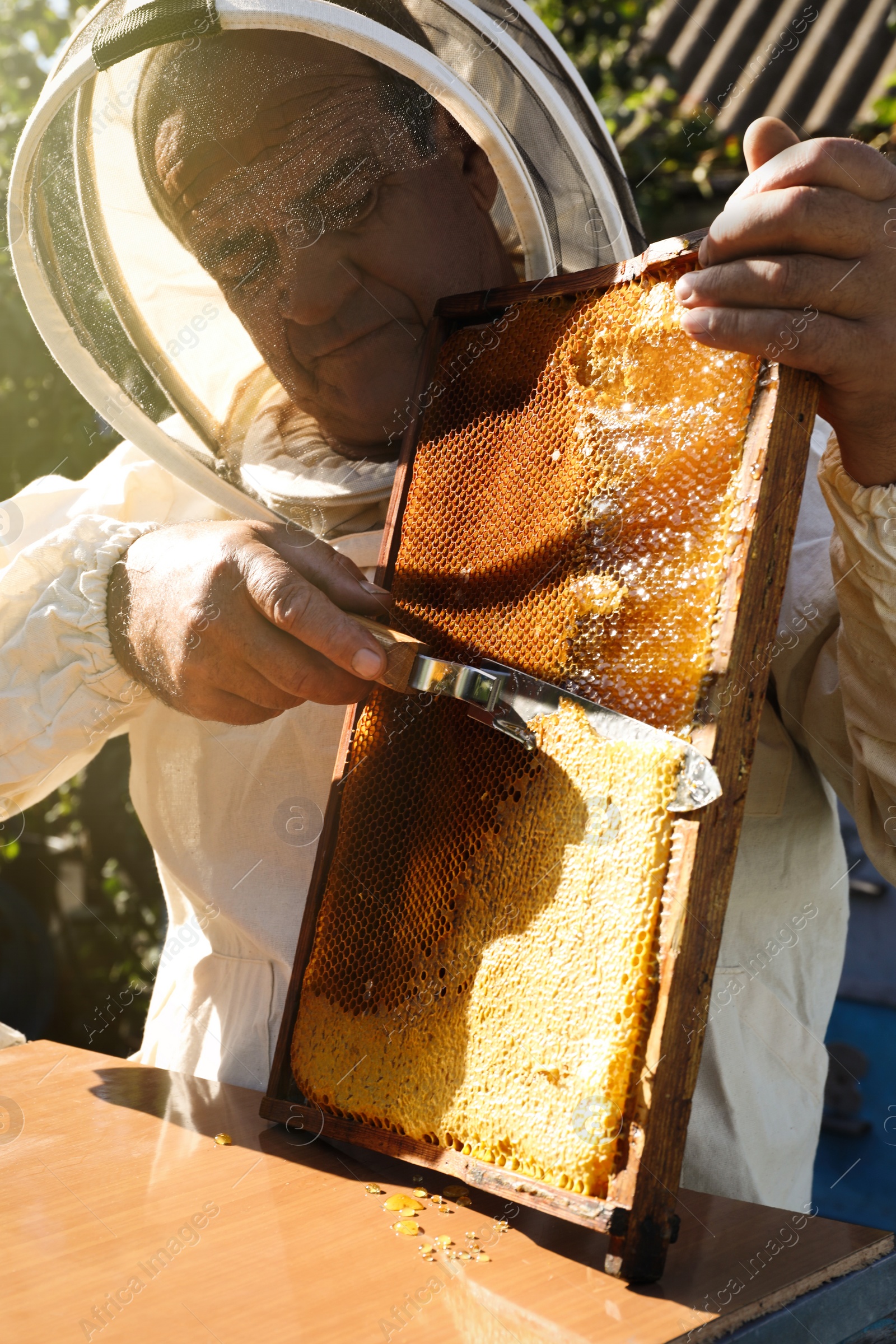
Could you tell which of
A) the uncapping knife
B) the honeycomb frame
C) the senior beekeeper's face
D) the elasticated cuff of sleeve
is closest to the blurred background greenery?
the senior beekeeper's face

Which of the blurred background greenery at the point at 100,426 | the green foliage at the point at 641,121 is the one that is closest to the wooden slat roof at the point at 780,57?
the blurred background greenery at the point at 100,426

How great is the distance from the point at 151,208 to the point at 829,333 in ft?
3.87

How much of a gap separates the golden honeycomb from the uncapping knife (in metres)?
0.02

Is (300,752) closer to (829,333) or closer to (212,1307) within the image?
(212,1307)

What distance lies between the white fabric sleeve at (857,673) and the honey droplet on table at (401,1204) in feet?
2.32

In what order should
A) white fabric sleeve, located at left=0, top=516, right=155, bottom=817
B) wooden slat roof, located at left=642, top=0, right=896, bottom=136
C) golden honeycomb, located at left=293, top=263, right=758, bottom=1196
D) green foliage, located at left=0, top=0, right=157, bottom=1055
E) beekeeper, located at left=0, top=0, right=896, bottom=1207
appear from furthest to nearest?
green foliage, located at left=0, top=0, right=157, bottom=1055
wooden slat roof, located at left=642, top=0, right=896, bottom=136
white fabric sleeve, located at left=0, top=516, right=155, bottom=817
beekeeper, located at left=0, top=0, right=896, bottom=1207
golden honeycomb, located at left=293, top=263, right=758, bottom=1196

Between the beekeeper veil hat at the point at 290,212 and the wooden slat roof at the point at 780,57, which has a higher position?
the wooden slat roof at the point at 780,57

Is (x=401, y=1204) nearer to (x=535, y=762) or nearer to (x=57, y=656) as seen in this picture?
(x=535, y=762)

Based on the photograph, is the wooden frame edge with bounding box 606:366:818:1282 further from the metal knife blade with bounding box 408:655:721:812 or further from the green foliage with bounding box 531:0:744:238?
the green foliage with bounding box 531:0:744:238

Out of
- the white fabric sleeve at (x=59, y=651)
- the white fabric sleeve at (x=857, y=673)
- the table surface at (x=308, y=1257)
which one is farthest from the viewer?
the white fabric sleeve at (x=59, y=651)

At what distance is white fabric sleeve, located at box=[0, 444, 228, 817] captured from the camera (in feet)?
5.22

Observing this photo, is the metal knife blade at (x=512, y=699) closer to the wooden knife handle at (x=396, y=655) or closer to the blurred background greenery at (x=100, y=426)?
the wooden knife handle at (x=396, y=655)

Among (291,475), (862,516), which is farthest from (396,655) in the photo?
(291,475)

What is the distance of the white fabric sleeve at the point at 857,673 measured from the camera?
106cm
